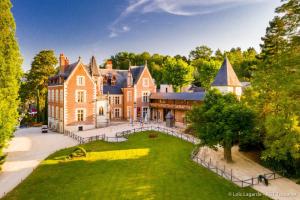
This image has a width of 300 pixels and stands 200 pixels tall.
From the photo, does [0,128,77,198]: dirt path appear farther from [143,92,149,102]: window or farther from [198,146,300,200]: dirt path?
[143,92,149,102]: window

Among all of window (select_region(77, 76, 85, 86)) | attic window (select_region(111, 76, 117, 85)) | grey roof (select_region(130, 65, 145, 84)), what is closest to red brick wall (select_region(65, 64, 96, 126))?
window (select_region(77, 76, 85, 86))

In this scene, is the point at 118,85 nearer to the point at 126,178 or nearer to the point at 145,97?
the point at 145,97

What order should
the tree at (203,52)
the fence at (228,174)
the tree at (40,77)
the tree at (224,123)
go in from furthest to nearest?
the tree at (203,52) → the tree at (40,77) → the tree at (224,123) → the fence at (228,174)

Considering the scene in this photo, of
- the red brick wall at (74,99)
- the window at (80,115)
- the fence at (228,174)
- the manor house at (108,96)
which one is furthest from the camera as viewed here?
the window at (80,115)

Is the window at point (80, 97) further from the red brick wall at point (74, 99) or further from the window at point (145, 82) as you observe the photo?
the window at point (145, 82)

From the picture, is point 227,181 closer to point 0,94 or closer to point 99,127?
point 0,94

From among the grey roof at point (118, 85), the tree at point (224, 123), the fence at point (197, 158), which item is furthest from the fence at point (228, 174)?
the grey roof at point (118, 85)

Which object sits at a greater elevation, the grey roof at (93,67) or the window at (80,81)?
the grey roof at (93,67)
